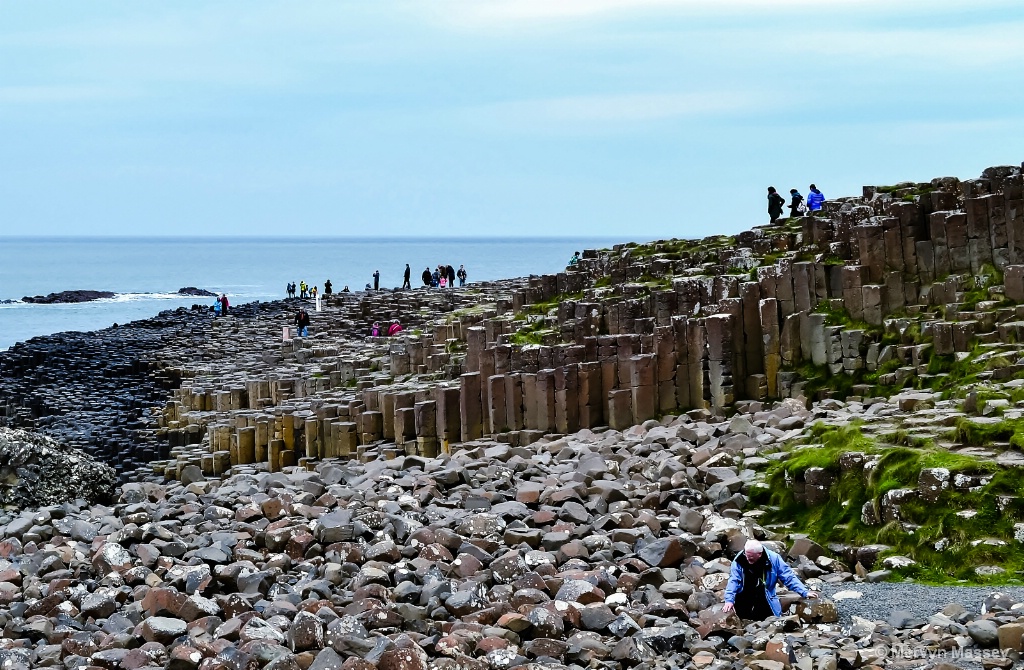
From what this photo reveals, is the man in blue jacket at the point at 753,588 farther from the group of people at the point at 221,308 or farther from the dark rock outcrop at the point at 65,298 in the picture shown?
the dark rock outcrop at the point at 65,298

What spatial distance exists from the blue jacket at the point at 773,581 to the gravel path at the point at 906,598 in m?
0.43

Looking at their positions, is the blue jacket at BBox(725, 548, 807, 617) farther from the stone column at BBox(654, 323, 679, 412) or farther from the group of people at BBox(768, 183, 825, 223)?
the group of people at BBox(768, 183, 825, 223)

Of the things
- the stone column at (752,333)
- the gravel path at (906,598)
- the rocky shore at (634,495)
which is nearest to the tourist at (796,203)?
the rocky shore at (634,495)

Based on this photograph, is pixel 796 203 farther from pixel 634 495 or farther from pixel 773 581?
pixel 773 581

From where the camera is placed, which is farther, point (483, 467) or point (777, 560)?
point (483, 467)

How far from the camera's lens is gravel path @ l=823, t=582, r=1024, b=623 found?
922 centimetres

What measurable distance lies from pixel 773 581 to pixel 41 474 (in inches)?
441

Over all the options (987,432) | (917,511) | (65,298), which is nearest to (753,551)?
(917,511)

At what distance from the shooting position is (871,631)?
8625 millimetres

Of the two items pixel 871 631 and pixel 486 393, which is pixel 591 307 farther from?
pixel 871 631

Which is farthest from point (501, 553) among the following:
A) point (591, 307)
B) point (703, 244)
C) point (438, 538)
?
point (703, 244)

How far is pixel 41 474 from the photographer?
1636cm

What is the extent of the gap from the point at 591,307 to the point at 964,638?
12996mm

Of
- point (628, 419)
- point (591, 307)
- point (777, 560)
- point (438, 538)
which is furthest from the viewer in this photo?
point (591, 307)
